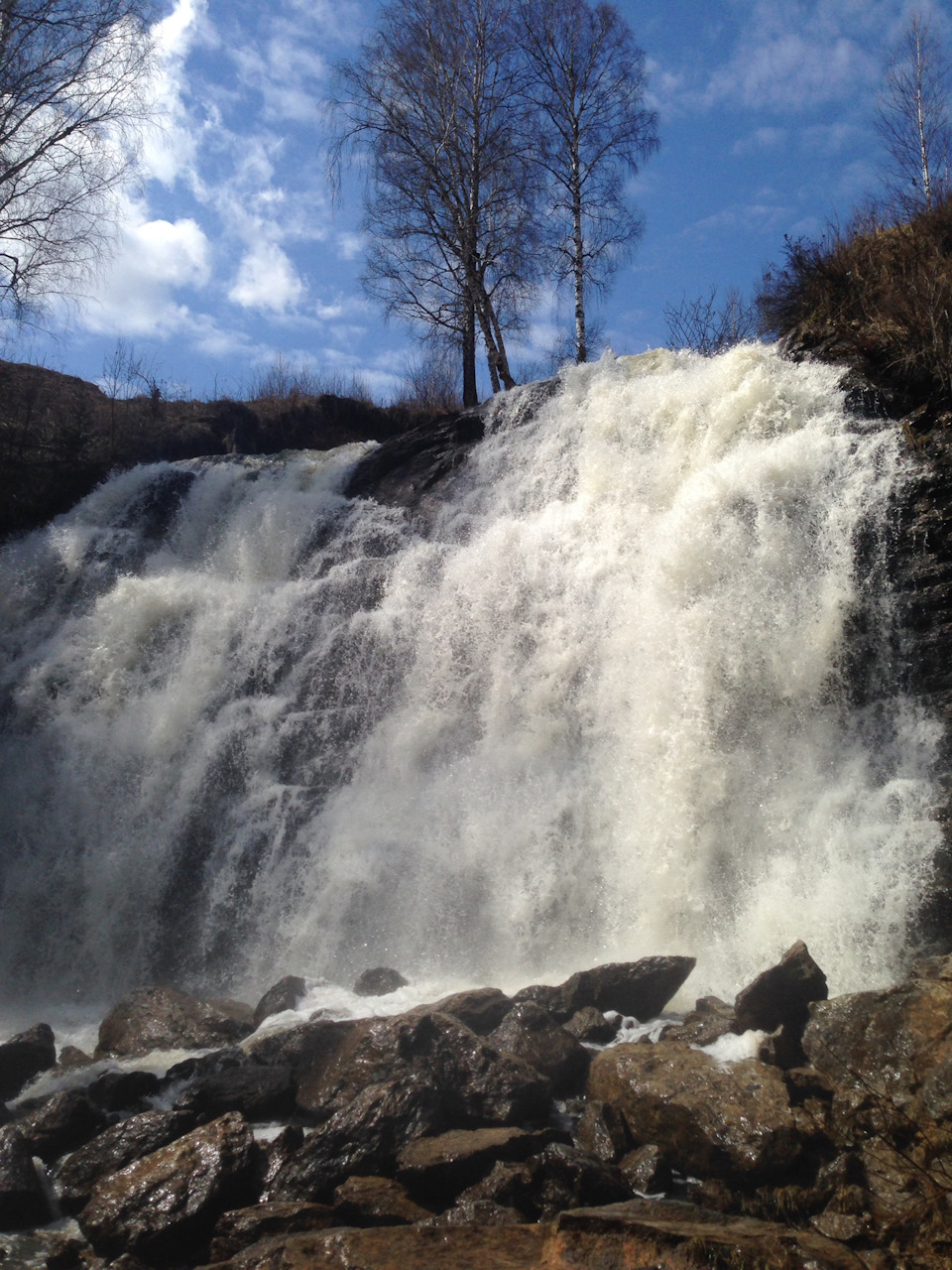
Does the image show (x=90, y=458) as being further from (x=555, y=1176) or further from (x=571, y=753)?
(x=555, y=1176)

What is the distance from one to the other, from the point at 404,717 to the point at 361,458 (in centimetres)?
570

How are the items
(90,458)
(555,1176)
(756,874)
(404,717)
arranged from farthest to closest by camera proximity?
(90,458), (404,717), (756,874), (555,1176)

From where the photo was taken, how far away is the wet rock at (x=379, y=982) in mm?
5832

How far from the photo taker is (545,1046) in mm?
4426

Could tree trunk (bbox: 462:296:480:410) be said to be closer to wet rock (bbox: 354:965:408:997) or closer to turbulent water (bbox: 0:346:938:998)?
turbulent water (bbox: 0:346:938:998)

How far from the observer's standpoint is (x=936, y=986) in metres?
3.88

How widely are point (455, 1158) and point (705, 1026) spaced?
5.05 ft

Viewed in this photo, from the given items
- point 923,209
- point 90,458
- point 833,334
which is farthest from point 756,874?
point 90,458

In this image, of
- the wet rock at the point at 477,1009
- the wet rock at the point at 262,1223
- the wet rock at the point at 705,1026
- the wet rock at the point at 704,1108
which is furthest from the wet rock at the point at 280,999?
the wet rock at the point at 705,1026

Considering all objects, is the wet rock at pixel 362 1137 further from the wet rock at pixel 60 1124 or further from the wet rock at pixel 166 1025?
the wet rock at pixel 166 1025

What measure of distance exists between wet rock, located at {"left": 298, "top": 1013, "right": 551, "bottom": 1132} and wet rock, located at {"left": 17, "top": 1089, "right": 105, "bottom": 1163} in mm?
1059

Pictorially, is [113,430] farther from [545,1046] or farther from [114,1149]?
[545,1046]

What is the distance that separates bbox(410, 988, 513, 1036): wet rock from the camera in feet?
16.0

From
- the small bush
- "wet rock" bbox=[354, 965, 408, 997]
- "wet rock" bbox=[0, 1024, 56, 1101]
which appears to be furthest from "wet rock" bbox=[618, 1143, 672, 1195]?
the small bush
